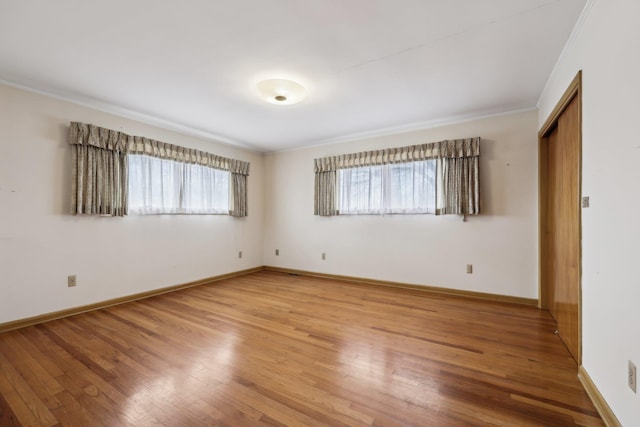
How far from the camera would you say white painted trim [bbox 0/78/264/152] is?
2.85m

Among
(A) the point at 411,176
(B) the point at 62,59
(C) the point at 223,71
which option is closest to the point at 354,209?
Answer: (A) the point at 411,176

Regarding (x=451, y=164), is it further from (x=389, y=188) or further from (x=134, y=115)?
(x=134, y=115)

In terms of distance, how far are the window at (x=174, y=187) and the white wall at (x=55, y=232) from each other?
0.22 meters

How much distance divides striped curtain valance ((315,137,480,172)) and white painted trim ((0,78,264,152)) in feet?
5.62

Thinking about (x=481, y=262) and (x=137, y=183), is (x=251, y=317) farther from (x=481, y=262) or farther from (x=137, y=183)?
(x=481, y=262)

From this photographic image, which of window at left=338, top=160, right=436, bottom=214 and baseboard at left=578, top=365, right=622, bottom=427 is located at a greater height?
window at left=338, top=160, right=436, bottom=214

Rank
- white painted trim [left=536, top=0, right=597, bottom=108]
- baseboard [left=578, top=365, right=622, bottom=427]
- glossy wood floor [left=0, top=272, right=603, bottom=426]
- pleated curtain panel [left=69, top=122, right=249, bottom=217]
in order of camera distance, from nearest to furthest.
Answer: baseboard [left=578, top=365, right=622, bottom=427]
glossy wood floor [left=0, top=272, right=603, bottom=426]
white painted trim [left=536, top=0, right=597, bottom=108]
pleated curtain panel [left=69, top=122, right=249, bottom=217]

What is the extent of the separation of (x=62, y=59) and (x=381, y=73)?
111 inches

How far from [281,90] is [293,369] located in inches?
97.2

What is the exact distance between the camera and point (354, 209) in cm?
456

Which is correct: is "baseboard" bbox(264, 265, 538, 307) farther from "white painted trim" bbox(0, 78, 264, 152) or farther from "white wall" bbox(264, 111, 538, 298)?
"white painted trim" bbox(0, 78, 264, 152)

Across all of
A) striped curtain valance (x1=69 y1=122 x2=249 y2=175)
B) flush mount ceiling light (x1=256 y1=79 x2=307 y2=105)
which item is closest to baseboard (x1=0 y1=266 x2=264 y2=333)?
striped curtain valance (x1=69 y1=122 x2=249 y2=175)

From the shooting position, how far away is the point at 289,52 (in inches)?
88.9

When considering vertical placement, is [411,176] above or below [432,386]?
above
